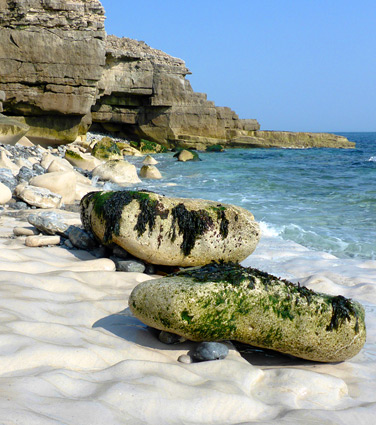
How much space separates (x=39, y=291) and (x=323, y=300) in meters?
2.01

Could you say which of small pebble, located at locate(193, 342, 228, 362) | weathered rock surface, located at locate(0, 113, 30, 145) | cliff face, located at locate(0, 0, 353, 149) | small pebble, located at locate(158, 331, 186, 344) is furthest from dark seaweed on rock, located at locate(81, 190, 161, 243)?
cliff face, located at locate(0, 0, 353, 149)

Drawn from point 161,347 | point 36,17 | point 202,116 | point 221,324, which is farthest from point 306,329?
point 202,116

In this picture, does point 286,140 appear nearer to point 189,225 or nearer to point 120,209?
point 189,225

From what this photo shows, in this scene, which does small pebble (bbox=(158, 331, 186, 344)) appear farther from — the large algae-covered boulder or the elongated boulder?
the elongated boulder

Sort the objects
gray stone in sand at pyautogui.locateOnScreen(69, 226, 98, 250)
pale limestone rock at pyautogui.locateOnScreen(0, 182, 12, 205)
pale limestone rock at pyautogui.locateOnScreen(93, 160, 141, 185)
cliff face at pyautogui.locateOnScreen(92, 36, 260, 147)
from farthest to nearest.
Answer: cliff face at pyautogui.locateOnScreen(92, 36, 260, 147), pale limestone rock at pyautogui.locateOnScreen(93, 160, 141, 185), pale limestone rock at pyautogui.locateOnScreen(0, 182, 12, 205), gray stone in sand at pyautogui.locateOnScreen(69, 226, 98, 250)

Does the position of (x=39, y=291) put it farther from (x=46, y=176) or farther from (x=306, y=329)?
(x=46, y=176)

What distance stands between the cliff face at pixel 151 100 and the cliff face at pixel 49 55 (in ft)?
26.0

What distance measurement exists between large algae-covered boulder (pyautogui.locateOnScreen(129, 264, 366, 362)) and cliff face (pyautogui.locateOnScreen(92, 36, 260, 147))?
25.6m

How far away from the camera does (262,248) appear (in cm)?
594

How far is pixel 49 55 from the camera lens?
18391mm

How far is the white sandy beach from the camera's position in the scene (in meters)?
1.84

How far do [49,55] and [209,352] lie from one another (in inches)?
723

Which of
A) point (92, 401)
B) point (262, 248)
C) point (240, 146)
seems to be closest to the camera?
point (92, 401)

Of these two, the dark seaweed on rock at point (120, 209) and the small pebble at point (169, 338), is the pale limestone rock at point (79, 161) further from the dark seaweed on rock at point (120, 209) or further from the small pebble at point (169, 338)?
the small pebble at point (169, 338)
